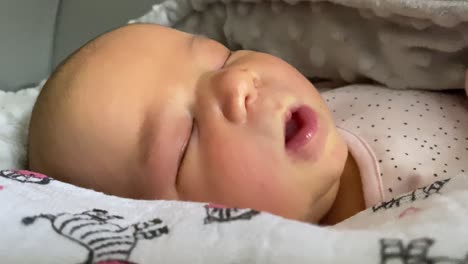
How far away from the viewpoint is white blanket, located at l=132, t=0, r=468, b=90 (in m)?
0.88

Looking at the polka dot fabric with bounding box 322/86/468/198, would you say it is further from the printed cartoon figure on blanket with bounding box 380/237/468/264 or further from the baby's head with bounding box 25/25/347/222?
the printed cartoon figure on blanket with bounding box 380/237/468/264

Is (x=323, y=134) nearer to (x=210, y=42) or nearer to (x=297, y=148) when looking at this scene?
(x=297, y=148)

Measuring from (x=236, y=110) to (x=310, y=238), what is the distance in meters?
0.28

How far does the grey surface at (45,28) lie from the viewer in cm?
119

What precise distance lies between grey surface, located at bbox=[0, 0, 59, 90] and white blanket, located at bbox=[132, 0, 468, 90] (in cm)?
21

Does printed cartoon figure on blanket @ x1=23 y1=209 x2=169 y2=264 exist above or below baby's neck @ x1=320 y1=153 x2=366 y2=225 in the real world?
above

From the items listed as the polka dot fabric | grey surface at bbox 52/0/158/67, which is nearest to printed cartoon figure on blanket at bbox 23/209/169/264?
the polka dot fabric

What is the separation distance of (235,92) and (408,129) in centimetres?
25

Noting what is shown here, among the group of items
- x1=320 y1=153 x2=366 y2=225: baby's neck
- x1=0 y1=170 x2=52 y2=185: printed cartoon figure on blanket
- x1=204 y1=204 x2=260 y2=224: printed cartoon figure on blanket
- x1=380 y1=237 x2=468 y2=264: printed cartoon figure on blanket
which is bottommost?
x1=320 y1=153 x2=366 y2=225: baby's neck

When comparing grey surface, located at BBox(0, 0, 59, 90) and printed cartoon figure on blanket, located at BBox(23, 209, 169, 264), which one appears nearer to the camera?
printed cartoon figure on blanket, located at BBox(23, 209, 169, 264)

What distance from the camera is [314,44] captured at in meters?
1.01

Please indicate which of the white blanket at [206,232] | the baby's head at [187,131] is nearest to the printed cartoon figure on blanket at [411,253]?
the white blanket at [206,232]

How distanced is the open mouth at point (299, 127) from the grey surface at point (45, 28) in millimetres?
483

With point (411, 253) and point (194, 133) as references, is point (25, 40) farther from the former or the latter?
point (411, 253)
